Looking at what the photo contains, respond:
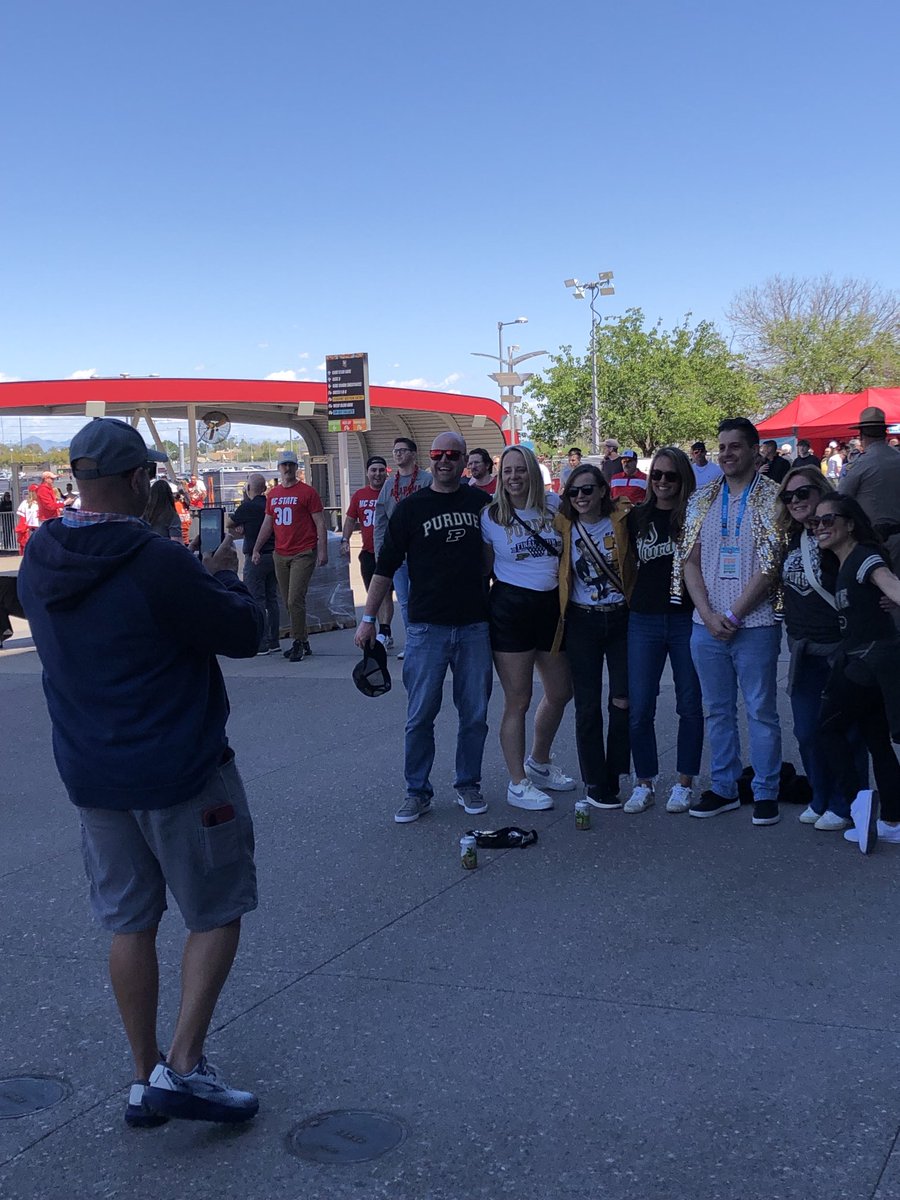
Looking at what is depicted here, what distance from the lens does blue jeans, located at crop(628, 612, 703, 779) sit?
19.9 ft

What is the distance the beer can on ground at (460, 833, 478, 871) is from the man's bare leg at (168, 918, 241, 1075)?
221cm

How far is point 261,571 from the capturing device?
12156 millimetres

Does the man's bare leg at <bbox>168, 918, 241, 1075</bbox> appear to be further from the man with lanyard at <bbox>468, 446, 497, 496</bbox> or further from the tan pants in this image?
the tan pants

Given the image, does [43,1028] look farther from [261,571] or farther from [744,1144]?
[261,571]

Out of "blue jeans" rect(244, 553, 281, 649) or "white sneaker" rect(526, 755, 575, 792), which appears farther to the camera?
"blue jeans" rect(244, 553, 281, 649)

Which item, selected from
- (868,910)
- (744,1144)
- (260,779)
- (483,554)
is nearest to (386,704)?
(260,779)

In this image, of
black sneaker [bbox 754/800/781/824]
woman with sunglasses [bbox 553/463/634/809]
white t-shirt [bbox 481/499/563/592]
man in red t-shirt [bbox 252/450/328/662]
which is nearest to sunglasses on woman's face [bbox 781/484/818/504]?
woman with sunglasses [bbox 553/463/634/809]

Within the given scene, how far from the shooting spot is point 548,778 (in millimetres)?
6613

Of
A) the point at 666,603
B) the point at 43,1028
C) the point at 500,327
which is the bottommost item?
the point at 43,1028

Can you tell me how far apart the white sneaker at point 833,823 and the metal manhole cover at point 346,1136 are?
Answer: 3119mm

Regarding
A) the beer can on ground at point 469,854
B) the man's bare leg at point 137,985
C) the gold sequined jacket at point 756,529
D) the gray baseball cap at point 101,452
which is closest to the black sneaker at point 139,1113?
the man's bare leg at point 137,985

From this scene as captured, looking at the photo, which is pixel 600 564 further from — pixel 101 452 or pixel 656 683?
pixel 101 452

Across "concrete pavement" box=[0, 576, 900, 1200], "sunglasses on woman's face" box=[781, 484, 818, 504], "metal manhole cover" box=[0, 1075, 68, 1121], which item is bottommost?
"metal manhole cover" box=[0, 1075, 68, 1121]

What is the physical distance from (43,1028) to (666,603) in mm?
3494
